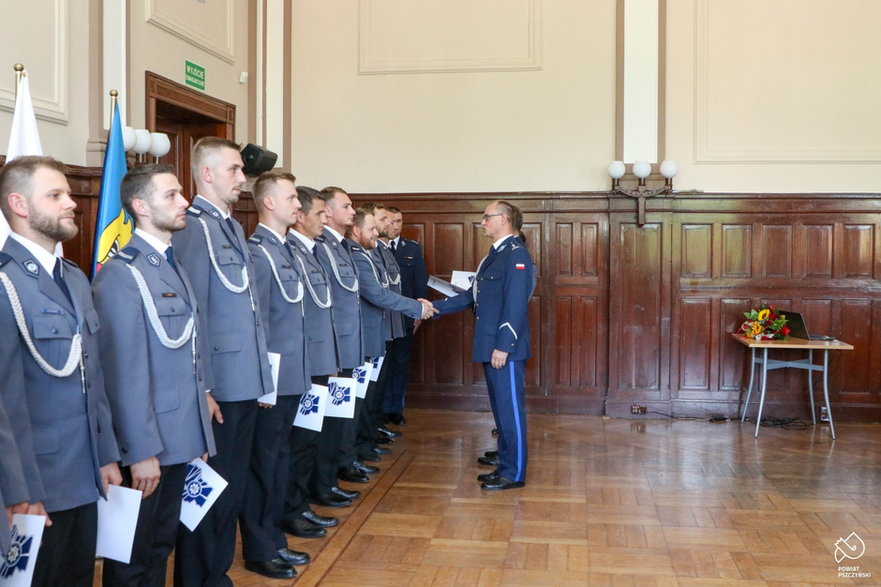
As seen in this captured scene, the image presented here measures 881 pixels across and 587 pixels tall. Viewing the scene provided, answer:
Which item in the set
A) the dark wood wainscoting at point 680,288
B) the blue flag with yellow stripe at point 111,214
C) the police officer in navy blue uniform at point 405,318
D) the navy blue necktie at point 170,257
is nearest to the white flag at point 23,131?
the blue flag with yellow stripe at point 111,214

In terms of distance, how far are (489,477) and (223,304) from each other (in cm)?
248

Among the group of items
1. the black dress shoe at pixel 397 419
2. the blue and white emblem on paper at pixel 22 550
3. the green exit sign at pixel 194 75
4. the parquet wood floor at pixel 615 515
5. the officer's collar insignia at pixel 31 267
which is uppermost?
the green exit sign at pixel 194 75

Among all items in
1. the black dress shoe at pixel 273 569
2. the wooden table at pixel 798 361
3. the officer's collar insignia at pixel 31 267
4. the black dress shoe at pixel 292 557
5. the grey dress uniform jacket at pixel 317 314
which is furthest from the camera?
the wooden table at pixel 798 361

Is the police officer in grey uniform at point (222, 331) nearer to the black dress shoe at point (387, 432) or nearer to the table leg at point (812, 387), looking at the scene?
the black dress shoe at point (387, 432)

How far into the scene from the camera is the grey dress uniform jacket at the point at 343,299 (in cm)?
438

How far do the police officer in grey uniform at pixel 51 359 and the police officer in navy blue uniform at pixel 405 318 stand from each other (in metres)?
4.36

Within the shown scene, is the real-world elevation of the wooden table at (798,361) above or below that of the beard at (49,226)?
below

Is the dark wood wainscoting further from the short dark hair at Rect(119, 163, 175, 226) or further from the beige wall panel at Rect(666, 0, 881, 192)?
the short dark hair at Rect(119, 163, 175, 226)

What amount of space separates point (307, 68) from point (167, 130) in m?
1.81

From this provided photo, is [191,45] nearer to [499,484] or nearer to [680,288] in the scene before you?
[499,484]

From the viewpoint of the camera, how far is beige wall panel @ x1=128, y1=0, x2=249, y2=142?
5551 millimetres

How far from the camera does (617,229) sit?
729cm

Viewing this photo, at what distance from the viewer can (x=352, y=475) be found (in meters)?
4.99

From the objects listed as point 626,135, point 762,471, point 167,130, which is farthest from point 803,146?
point 167,130
